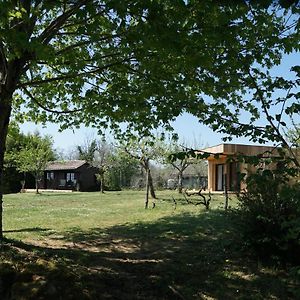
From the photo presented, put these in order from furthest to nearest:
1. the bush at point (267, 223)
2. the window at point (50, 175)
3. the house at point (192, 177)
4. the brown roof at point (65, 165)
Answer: the window at point (50, 175)
the brown roof at point (65, 165)
the house at point (192, 177)
the bush at point (267, 223)

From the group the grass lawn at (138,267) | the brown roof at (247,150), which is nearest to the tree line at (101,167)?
the brown roof at (247,150)

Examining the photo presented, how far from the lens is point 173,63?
Answer: 6703mm

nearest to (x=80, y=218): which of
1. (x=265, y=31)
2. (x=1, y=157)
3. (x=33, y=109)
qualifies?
(x=33, y=109)

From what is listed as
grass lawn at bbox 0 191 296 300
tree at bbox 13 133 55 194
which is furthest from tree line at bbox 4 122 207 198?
grass lawn at bbox 0 191 296 300

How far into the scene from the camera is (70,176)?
53.6m

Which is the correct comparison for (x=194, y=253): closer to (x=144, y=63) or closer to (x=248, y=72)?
(x=144, y=63)

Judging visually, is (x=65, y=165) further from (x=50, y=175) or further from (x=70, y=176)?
(x=50, y=175)

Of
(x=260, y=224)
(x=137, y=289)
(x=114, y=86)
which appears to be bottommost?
(x=137, y=289)

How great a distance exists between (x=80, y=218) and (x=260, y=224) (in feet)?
30.4

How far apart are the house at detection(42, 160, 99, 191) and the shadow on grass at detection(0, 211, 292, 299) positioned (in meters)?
42.8

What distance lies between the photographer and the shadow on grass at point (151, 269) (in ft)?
Answer: 18.0

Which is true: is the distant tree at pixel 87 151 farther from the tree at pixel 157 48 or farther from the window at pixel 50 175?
the tree at pixel 157 48

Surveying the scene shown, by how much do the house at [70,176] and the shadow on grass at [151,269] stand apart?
42850mm

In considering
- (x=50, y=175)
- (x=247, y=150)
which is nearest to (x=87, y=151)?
(x=50, y=175)
